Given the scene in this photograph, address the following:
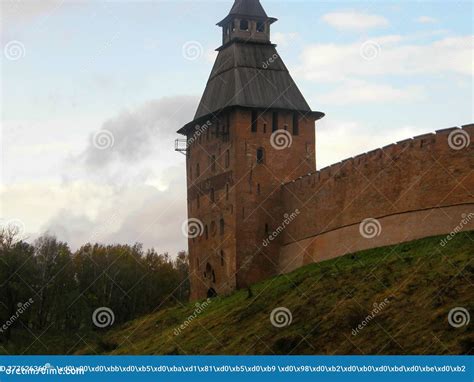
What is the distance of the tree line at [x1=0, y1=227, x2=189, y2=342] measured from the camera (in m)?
48.7

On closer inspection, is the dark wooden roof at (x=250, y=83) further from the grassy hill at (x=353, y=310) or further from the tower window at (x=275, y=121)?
the grassy hill at (x=353, y=310)

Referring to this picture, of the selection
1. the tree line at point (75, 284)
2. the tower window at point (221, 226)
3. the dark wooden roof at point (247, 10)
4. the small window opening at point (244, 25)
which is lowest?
the tree line at point (75, 284)

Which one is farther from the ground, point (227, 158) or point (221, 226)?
point (227, 158)

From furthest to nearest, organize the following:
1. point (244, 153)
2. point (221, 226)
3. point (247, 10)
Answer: point (247, 10)
point (221, 226)
point (244, 153)

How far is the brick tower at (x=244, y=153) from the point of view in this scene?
42469 millimetres

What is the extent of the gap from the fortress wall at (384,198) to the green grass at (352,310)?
737 millimetres

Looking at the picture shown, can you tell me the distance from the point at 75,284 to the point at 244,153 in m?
15.8

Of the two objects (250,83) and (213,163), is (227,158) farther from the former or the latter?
(250,83)

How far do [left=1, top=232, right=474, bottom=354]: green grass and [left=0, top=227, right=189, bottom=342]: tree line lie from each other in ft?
31.8

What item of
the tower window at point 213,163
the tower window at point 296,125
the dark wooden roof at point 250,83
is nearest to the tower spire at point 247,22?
the dark wooden roof at point 250,83

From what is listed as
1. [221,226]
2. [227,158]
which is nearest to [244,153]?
[227,158]

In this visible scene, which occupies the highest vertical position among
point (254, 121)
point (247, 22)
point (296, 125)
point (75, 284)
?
point (247, 22)

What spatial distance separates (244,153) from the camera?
42719 millimetres

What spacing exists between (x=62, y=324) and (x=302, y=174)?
45.9 ft
